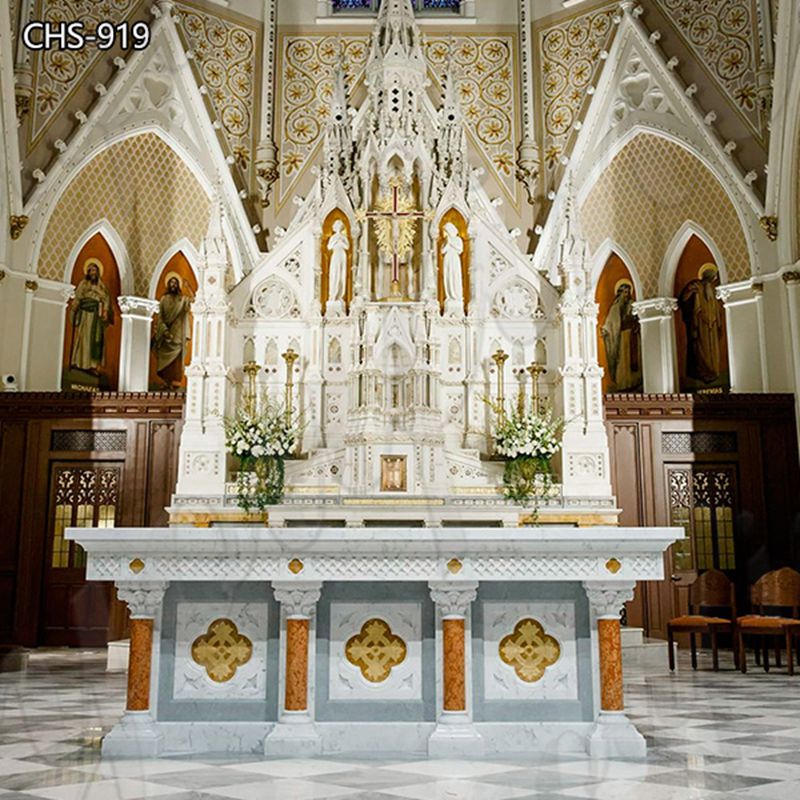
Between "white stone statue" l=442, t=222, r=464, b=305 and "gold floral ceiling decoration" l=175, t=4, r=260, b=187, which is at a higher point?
"gold floral ceiling decoration" l=175, t=4, r=260, b=187

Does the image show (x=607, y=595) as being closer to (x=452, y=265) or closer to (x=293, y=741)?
(x=293, y=741)

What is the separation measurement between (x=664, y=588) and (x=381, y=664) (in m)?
7.60

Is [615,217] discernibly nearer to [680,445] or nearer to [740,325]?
[740,325]

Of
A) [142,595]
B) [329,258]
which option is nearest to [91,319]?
[329,258]

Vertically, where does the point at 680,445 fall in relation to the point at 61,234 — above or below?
below

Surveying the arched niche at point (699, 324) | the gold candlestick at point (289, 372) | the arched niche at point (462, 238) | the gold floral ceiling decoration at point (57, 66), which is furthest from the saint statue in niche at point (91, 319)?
the arched niche at point (699, 324)

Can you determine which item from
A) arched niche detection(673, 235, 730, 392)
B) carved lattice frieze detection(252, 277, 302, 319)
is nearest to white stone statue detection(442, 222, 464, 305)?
carved lattice frieze detection(252, 277, 302, 319)

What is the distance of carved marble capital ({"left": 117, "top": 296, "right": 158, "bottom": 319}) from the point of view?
14.0m

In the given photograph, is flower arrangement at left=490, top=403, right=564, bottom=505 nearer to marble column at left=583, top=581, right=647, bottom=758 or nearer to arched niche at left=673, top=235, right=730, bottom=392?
arched niche at left=673, top=235, right=730, bottom=392

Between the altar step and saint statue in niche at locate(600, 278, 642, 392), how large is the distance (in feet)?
14.6

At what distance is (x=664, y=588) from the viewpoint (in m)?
12.2

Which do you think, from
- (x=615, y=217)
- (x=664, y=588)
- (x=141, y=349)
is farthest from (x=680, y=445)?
(x=141, y=349)

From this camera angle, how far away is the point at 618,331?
14.5 metres

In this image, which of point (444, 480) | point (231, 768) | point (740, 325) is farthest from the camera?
point (740, 325)
